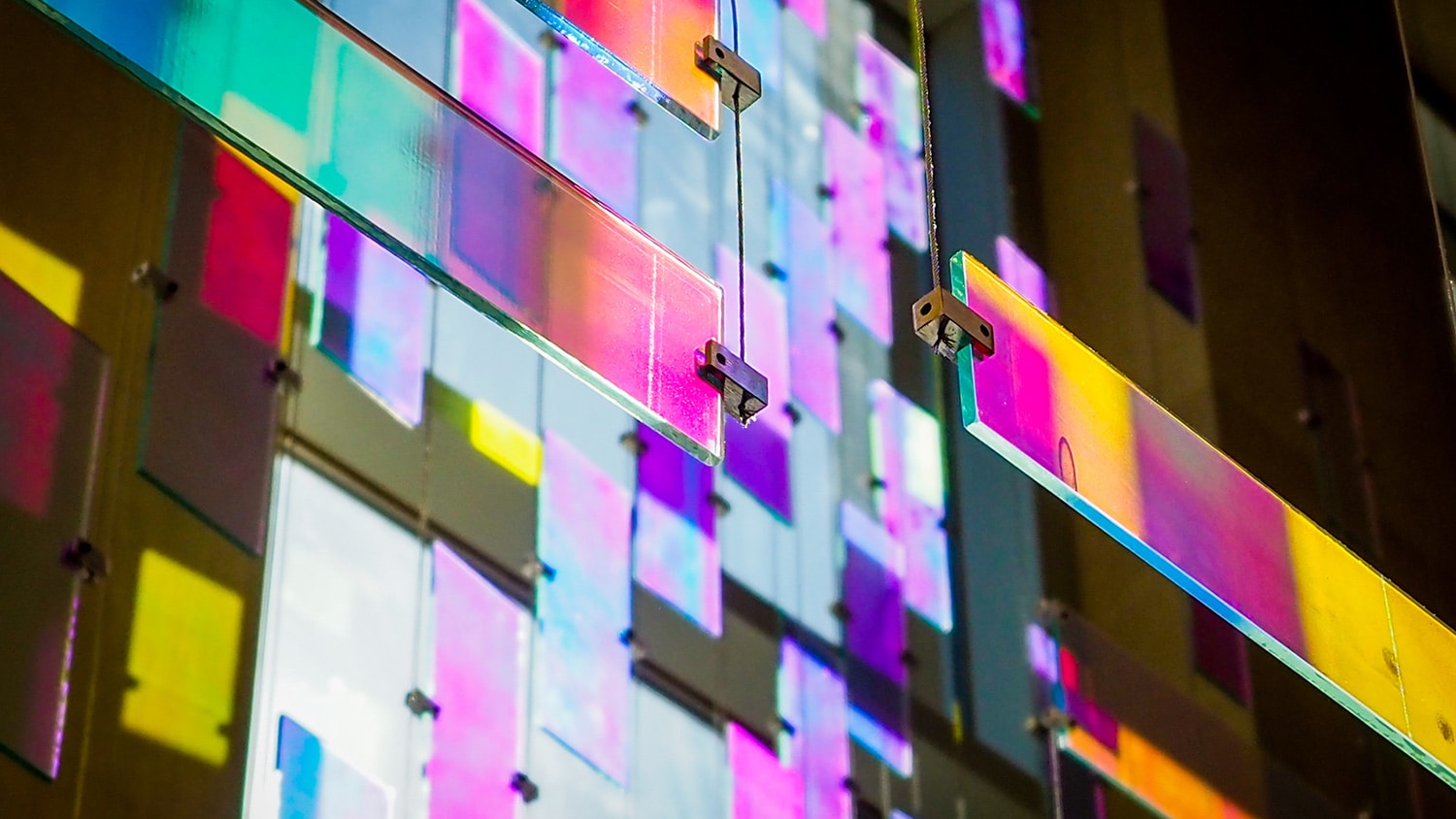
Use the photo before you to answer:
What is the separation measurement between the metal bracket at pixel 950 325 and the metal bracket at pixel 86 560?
8.60ft

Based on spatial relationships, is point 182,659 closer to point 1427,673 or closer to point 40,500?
point 40,500

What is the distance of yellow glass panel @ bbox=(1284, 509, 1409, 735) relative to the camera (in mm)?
4758

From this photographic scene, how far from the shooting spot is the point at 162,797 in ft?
17.0

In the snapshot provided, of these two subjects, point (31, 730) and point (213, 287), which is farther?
point (213, 287)

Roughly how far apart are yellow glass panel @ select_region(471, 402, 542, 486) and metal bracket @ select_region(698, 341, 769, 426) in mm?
2043

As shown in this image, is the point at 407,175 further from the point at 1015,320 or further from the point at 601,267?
the point at 1015,320

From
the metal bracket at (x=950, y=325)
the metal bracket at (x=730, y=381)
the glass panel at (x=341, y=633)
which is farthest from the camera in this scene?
the glass panel at (x=341, y=633)

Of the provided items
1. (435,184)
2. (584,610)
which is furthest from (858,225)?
(435,184)

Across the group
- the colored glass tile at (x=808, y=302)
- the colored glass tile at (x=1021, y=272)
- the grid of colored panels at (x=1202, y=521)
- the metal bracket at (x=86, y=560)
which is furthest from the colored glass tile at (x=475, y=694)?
the colored glass tile at (x=1021, y=272)

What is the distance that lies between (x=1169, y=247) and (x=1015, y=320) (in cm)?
441

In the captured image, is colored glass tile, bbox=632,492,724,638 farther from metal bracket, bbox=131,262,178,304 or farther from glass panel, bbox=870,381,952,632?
metal bracket, bbox=131,262,178,304

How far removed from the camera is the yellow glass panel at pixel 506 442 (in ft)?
20.4

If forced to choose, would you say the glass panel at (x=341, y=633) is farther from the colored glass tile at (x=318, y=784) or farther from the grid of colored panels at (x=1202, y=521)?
the grid of colored panels at (x=1202, y=521)

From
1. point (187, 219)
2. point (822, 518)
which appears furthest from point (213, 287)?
point (822, 518)
